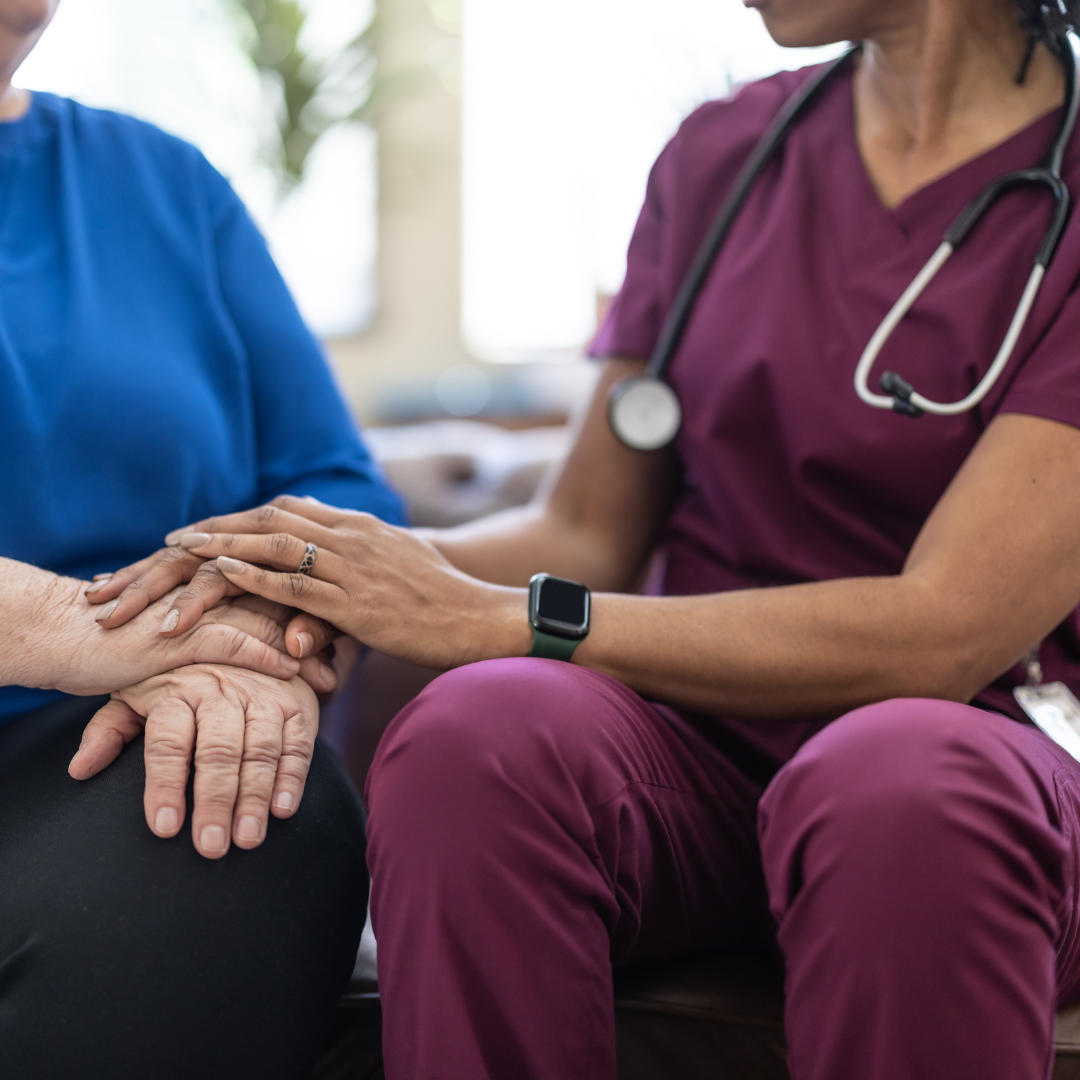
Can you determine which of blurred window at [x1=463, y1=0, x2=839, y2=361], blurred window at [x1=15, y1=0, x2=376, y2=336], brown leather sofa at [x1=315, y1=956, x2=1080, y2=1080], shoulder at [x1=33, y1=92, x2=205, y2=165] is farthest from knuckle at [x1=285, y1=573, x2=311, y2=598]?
blurred window at [x1=463, y1=0, x2=839, y2=361]

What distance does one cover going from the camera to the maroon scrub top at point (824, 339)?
0.94 m

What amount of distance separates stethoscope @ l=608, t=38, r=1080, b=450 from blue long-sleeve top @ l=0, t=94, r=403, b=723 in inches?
10.8

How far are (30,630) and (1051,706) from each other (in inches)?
32.4

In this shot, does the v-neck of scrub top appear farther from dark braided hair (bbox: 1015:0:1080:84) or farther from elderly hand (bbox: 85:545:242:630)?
elderly hand (bbox: 85:545:242:630)

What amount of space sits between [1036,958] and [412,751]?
1.26ft

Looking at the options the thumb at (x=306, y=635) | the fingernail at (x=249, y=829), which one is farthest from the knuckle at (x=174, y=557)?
the fingernail at (x=249, y=829)

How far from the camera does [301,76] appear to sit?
3643mm

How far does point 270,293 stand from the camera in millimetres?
1083

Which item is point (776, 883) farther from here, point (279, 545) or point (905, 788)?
point (279, 545)

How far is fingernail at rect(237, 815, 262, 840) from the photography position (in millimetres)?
740

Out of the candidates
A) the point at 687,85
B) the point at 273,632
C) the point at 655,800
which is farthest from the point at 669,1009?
the point at 687,85

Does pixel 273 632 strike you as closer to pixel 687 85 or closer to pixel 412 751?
pixel 412 751

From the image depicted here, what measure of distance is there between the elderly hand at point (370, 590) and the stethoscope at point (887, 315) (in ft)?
0.96

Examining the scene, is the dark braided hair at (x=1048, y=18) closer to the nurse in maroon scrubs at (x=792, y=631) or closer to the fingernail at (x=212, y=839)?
the nurse in maroon scrubs at (x=792, y=631)
